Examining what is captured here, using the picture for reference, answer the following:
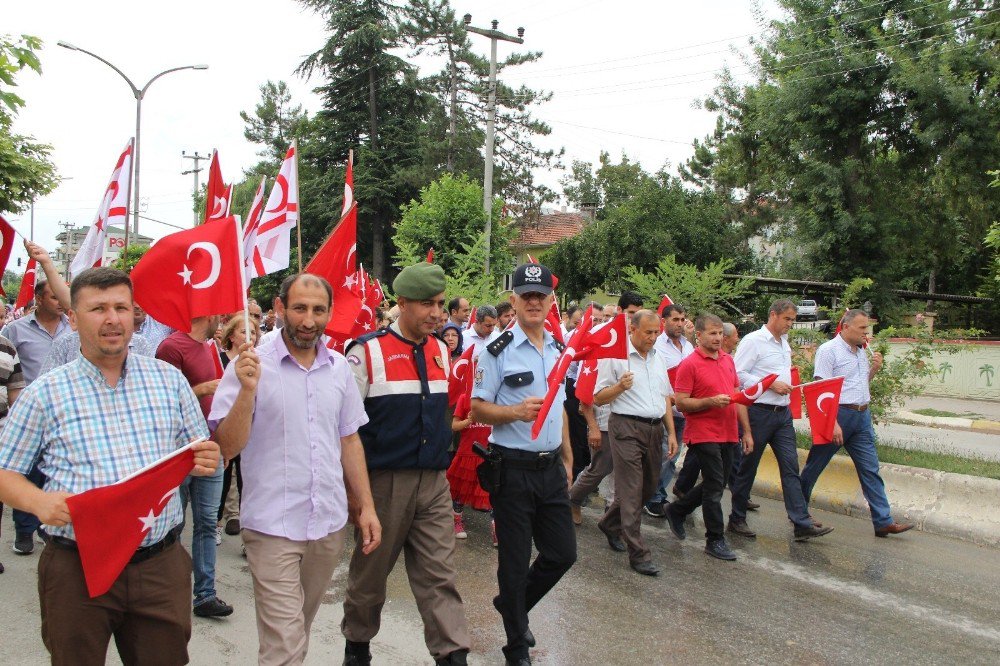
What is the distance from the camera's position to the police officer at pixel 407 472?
4.11m

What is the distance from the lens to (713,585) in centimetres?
593

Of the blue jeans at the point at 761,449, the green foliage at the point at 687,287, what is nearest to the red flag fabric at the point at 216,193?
the blue jeans at the point at 761,449

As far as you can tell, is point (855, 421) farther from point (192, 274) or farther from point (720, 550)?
point (192, 274)

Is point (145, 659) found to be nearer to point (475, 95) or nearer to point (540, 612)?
point (540, 612)

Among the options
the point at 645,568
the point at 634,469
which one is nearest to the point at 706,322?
the point at 634,469

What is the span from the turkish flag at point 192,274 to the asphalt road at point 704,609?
6.24ft

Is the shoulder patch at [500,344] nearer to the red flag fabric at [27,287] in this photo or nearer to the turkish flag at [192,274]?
the turkish flag at [192,274]

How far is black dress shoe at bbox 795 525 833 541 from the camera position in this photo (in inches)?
279

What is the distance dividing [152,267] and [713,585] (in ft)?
13.7

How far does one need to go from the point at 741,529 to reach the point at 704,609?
6.82ft

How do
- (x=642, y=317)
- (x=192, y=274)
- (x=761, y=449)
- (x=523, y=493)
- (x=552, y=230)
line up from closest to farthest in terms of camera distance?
(x=192, y=274)
(x=523, y=493)
(x=642, y=317)
(x=761, y=449)
(x=552, y=230)

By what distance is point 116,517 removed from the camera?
2.76 metres

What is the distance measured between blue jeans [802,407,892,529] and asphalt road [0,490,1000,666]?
313 mm

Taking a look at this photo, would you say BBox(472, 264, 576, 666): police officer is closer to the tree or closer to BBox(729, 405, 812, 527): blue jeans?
BBox(729, 405, 812, 527): blue jeans
